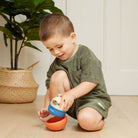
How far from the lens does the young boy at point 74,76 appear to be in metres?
1.06

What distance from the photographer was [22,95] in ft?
5.99

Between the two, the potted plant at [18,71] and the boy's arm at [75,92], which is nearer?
the boy's arm at [75,92]

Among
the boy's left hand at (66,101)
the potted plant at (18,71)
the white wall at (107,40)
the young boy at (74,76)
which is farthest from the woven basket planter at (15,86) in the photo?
the boy's left hand at (66,101)

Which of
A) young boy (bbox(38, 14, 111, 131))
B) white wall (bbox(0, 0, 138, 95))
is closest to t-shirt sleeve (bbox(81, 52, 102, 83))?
young boy (bbox(38, 14, 111, 131))

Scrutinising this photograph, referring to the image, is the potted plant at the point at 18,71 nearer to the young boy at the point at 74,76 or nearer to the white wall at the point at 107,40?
the white wall at the point at 107,40

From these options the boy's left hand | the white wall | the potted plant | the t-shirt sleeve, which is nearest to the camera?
the boy's left hand

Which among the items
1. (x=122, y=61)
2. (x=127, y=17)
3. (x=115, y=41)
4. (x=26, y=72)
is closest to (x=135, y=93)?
(x=122, y=61)

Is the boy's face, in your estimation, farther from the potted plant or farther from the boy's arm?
the potted plant

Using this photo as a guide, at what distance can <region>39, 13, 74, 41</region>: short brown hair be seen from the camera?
1072 mm

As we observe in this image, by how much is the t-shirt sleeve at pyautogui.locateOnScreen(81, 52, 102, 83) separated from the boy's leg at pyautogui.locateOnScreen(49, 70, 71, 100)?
90 millimetres

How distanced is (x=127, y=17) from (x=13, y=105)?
1196mm

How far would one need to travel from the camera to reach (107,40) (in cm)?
220

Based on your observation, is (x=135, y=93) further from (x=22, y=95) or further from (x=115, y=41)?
(x=22, y=95)

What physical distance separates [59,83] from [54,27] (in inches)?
9.9
